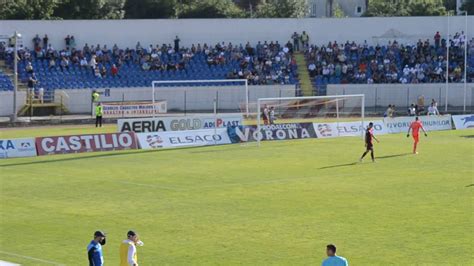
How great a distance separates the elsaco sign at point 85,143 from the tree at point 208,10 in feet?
160

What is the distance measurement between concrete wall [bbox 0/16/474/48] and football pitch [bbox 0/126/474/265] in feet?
95.5

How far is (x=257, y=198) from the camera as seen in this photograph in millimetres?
28234

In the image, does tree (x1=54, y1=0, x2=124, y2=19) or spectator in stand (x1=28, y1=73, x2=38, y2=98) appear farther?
tree (x1=54, y1=0, x2=124, y2=19)

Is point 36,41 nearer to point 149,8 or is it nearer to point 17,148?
point 149,8

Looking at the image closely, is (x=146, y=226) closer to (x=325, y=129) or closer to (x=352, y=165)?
(x=352, y=165)

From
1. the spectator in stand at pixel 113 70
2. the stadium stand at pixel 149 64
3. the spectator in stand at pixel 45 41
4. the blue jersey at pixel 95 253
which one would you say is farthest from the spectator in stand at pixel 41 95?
the blue jersey at pixel 95 253

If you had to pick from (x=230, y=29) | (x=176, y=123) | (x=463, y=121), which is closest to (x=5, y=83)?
(x=176, y=123)

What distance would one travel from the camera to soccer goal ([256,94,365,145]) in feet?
169

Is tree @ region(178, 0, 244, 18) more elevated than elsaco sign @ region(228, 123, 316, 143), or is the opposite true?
tree @ region(178, 0, 244, 18)

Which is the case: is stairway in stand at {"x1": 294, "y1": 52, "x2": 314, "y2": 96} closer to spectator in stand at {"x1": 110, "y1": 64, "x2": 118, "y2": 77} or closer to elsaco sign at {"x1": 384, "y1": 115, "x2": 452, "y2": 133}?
elsaco sign at {"x1": 384, "y1": 115, "x2": 452, "y2": 133}

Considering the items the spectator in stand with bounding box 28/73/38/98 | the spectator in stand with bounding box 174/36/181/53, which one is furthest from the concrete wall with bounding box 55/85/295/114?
the spectator in stand with bounding box 174/36/181/53

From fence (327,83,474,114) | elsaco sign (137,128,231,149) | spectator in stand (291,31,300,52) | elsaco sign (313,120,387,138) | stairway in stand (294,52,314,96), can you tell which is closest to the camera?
elsaco sign (137,128,231,149)

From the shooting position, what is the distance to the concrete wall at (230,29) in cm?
6975

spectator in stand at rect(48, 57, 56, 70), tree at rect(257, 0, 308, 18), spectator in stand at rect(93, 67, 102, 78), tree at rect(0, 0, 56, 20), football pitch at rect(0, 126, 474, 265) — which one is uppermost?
tree at rect(257, 0, 308, 18)
